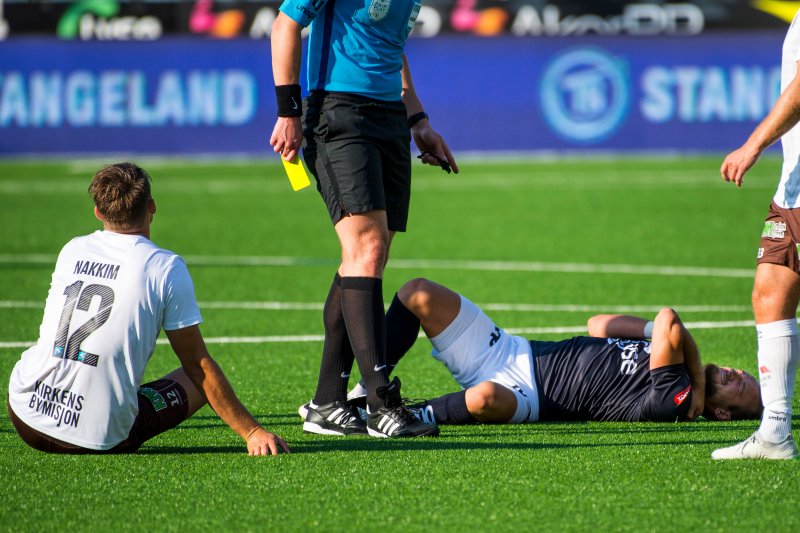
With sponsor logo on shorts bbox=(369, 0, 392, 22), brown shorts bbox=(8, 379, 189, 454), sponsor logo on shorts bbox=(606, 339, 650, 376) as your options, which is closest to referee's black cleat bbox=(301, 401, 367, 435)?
brown shorts bbox=(8, 379, 189, 454)

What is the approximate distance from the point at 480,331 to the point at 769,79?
19.0 meters

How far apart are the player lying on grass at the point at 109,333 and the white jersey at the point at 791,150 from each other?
2.11 m

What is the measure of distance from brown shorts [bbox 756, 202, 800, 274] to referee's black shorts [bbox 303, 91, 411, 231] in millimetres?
1555

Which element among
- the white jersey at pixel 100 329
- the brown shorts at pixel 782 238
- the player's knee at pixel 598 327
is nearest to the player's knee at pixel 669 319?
the player's knee at pixel 598 327

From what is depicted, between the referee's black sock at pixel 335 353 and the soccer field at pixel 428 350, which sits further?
the referee's black sock at pixel 335 353

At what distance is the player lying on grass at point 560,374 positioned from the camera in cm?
550

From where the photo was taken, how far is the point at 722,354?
23.7 ft

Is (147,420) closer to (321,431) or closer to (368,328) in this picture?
(321,431)

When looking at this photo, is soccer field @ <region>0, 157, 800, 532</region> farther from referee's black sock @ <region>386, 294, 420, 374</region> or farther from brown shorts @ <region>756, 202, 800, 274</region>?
brown shorts @ <region>756, 202, 800, 274</region>

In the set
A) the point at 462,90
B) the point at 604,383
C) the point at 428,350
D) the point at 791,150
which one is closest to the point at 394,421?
the point at 604,383

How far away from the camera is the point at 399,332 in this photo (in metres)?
5.71

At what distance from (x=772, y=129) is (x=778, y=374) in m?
0.92

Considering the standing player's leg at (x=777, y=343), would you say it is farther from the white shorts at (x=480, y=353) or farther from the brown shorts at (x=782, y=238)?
the white shorts at (x=480, y=353)

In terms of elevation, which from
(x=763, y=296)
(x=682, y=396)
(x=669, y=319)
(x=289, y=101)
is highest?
(x=289, y=101)
